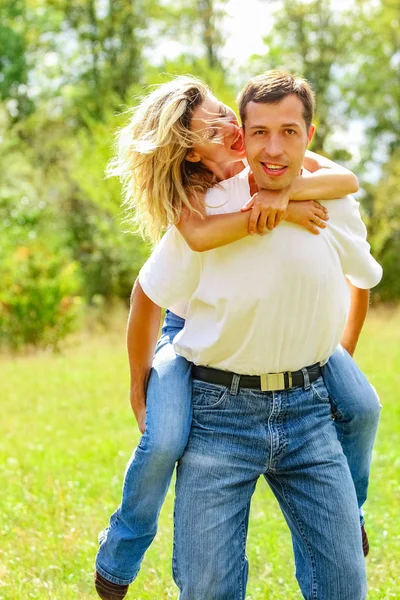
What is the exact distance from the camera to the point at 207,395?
301cm

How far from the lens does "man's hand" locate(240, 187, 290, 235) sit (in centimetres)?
277


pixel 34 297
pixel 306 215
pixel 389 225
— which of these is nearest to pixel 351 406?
pixel 306 215

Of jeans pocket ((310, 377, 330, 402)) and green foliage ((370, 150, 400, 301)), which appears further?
green foliage ((370, 150, 400, 301))

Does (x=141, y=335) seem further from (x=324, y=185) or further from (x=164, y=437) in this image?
(x=324, y=185)

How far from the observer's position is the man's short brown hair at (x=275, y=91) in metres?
2.86

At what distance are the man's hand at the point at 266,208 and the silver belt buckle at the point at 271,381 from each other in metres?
0.51

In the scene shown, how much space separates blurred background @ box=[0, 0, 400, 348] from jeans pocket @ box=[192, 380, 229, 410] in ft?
50.8

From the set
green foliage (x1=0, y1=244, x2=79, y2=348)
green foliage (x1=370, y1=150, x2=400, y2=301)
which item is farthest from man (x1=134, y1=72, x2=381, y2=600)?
green foliage (x1=370, y1=150, x2=400, y2=301)

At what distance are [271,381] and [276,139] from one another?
83 cm

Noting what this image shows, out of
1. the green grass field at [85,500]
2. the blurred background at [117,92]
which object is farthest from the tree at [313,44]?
the green grass field at [85,500]

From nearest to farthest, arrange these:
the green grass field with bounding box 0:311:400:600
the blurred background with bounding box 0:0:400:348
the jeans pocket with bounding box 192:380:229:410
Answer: the jeans pocket with bounding box 192:380:229:410 → the green grass field with bounding box 0:311:400:600 → the blurred background with bounding box 0:0:400:348

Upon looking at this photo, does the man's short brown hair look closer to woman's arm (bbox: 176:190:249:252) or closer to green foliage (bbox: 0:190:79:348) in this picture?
woman's arm (bbox: 176:190:249:252)

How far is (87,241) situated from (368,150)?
12.9m

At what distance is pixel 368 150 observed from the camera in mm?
32656
